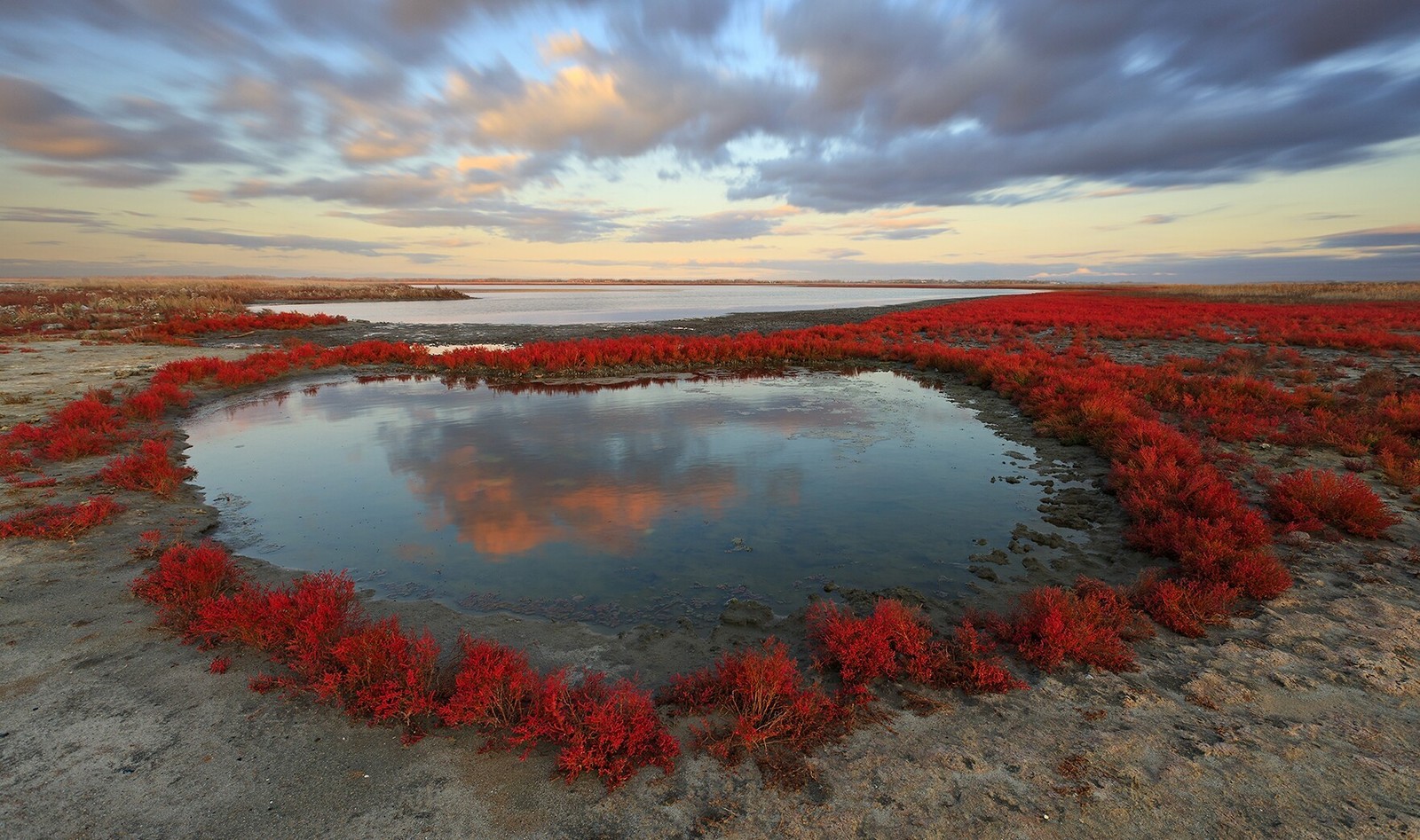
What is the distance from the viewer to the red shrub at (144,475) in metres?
10.7

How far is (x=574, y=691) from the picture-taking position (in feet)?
17.1

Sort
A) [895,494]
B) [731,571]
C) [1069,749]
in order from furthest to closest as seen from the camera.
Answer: [895,494] < [731,571] < [1069,749]

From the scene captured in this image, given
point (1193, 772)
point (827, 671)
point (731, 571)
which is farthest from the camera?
point (731, 571)

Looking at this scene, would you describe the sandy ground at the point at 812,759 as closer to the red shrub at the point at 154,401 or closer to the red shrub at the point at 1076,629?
the red shrub at the point at 1076,629

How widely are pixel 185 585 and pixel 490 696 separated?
477 cm

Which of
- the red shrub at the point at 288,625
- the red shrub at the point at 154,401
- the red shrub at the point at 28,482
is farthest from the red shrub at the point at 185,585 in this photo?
the red shrub at the point at 154,401

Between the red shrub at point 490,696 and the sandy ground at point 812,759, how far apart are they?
0.20 meters

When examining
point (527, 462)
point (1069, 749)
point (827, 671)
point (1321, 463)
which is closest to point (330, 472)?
point (527, 462)

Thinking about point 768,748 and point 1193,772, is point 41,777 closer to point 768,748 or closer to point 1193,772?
point 768,748

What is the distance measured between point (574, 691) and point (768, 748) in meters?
1.79

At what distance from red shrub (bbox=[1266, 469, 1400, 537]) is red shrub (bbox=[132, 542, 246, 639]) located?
566 inches

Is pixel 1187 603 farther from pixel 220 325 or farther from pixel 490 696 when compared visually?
pixel 220 325

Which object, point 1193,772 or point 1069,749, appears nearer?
point 1193,772

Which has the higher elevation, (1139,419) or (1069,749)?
(1139,419)
